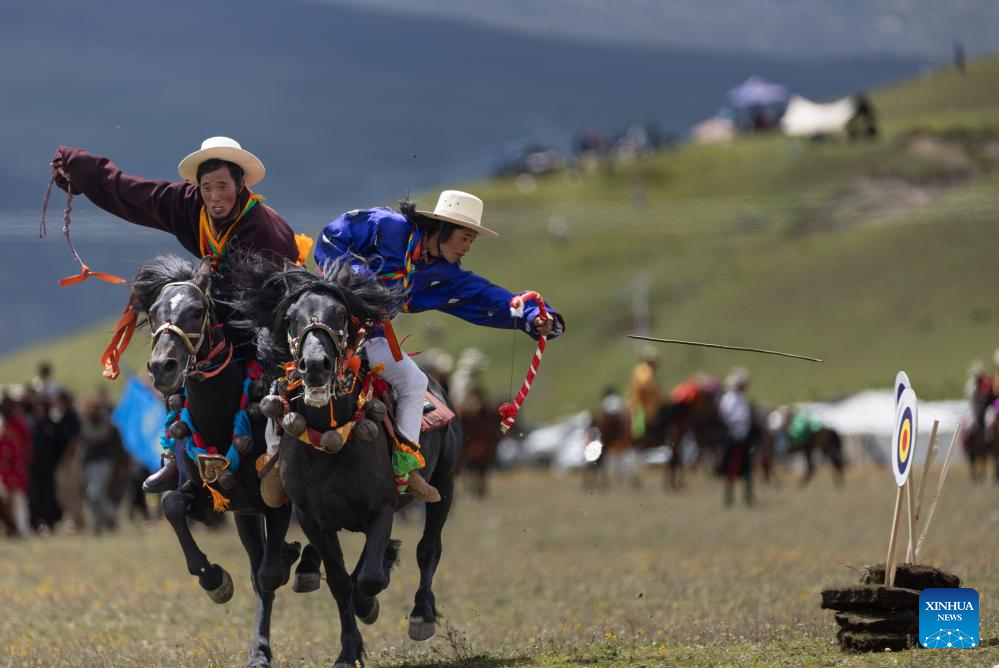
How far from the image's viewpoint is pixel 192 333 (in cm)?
814

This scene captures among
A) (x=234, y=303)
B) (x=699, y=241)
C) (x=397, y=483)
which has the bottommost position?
(x=397, y=483)

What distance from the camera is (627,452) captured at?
106 feet

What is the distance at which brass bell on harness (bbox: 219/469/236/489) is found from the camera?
8609 mm

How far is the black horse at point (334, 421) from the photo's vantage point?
7.81 m

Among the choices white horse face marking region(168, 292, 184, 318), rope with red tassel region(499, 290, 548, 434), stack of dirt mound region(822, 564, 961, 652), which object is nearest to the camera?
stack of dirt mound region(822, 564, 961, 652)

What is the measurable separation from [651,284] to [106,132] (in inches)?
3947

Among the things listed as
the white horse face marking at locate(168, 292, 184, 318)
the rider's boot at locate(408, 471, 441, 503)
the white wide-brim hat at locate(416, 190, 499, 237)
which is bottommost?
the rider's boot at locate(408, 471, 441, 503)

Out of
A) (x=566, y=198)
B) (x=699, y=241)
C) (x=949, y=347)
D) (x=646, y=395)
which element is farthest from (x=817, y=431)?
(x=566, y=198)

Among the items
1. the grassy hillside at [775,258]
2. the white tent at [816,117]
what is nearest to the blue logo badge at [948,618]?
the grassy hillside at [775,258]

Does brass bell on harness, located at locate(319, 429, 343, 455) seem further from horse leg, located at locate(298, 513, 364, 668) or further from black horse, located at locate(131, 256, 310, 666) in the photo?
black horse, located at locate(131, 256, 310, 666)

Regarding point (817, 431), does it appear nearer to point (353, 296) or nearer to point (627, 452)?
point (627, 452)

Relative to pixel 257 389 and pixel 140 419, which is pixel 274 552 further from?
pixel 140 419

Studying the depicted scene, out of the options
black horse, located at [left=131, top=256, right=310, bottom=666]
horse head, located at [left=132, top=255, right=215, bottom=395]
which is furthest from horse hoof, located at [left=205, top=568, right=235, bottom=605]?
horse head, located at [left=132, top=255, right=215, bottom=395]

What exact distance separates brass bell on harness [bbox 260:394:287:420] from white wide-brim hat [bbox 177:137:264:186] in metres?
1.50
